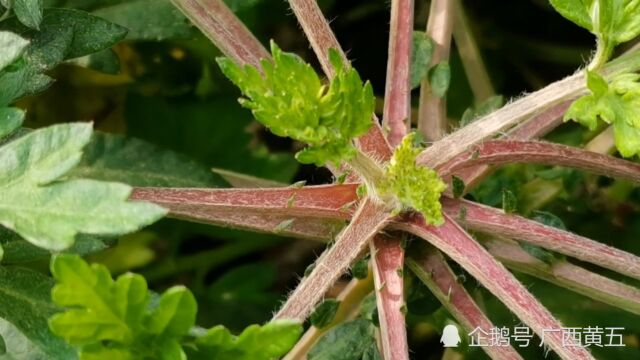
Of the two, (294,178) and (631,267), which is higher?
(294,178)

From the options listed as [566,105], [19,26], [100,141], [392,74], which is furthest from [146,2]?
[566,105]

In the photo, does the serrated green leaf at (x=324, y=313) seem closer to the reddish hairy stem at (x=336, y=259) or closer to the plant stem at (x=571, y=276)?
the reddish hairy stem at (x=336, y=259)

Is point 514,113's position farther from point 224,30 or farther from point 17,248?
point 17,248

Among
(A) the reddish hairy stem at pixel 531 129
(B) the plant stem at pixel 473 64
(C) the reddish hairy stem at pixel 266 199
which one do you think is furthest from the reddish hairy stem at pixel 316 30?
(B) the plant stem at pixel 473 64

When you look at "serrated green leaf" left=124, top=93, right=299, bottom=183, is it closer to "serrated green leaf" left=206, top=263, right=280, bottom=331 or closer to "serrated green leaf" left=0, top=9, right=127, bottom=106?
"serrated green leaf" left=206, top=263, right=280, bottom=331

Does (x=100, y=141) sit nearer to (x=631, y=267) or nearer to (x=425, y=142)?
(x=425, y=142)

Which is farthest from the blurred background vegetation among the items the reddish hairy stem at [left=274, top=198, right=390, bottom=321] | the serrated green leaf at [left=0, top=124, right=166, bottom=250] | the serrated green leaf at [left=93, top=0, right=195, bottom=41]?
the serrated green leaf at [left=0, top=124, right=166, bottom=250]
